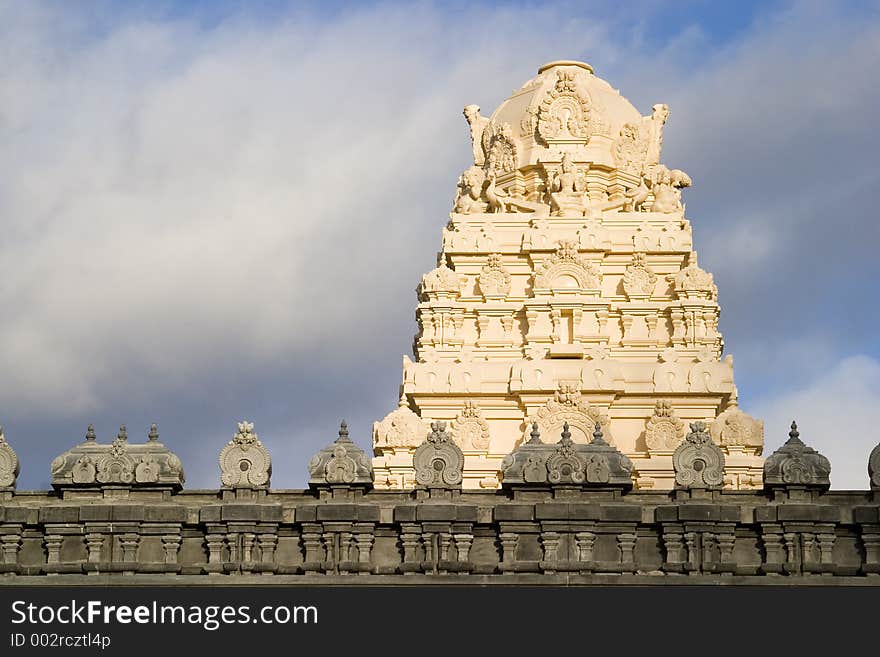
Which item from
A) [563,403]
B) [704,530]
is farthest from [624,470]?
[563,403]

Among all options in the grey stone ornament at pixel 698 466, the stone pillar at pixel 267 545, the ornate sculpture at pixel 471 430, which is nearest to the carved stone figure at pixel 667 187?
the ornate sculpture at pixel 471 430

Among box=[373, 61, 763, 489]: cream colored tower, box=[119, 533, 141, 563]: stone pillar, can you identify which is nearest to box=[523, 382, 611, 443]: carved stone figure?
box=[373, 61, 763, 489]: cream colored tower

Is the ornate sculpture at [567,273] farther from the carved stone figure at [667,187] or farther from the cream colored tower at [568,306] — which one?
the carved stone figure at [667,187]

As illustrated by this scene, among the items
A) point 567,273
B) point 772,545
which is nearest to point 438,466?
point 772,545

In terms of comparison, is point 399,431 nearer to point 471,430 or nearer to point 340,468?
point 471,430

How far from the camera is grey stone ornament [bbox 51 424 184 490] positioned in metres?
50.9

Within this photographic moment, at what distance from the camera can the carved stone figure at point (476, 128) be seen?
7612 centimetres

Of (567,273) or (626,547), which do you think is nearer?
(626,547)

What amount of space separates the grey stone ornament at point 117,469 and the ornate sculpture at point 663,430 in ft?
61.7

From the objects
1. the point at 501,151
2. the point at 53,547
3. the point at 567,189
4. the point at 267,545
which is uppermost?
the point at 501,151

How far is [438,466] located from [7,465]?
939cm

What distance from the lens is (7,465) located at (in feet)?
168

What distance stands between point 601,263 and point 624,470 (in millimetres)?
20854

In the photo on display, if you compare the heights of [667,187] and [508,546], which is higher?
[667,187]
